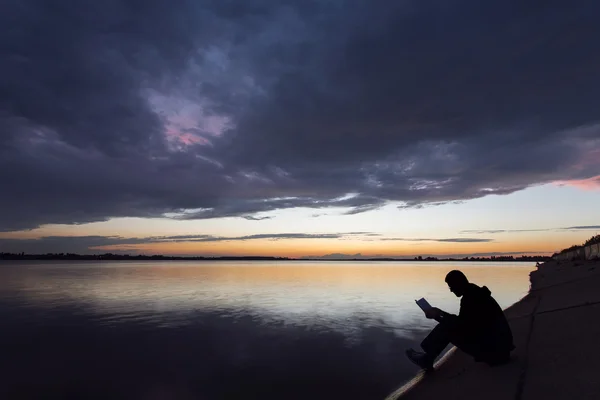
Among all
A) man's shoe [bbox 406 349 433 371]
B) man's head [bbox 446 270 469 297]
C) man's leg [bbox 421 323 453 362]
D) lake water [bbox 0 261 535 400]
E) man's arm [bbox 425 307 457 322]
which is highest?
man's head [bbox 446 270 469 297]

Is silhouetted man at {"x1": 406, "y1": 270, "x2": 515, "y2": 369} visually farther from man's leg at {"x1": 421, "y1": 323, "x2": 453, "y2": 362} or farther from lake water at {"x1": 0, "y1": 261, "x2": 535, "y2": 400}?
lake water at {"x1": 0, "y1": 261, "x2": 535, "y2": 400}

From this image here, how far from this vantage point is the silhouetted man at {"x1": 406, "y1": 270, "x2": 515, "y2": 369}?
7145 mm

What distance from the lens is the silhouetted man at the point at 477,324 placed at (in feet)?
23.4

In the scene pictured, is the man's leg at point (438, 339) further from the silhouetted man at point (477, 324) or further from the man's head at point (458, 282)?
the man's head at point (458, 282)

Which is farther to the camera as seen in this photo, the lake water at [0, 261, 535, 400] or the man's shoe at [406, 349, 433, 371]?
the lake water at [0, 261, 535, 400]

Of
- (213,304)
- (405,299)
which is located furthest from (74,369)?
(405,299)

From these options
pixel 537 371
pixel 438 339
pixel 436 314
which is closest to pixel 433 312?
pixel 436 314

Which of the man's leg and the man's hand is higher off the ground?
the man's hand

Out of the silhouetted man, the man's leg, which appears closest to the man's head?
the silhouetted man

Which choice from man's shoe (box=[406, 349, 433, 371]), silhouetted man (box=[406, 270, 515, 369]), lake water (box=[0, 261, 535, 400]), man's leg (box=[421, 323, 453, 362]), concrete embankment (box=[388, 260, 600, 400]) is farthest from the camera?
lake water (box=[0, 261, 535, 400])

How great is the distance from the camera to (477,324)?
23.7 ft

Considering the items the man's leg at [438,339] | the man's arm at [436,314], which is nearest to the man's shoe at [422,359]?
the man's leg at [438,339]

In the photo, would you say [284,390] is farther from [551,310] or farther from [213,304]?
[213,304]

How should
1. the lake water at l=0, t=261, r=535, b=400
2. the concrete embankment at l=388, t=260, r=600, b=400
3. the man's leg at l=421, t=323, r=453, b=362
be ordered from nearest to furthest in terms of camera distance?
1. the concrete embankment at l=388, t=260, r=600, b=400
2. the man's leg at l=421, t=323, r=453, b=362
3. the lake water at l=0, t=261, r=535, b=400
